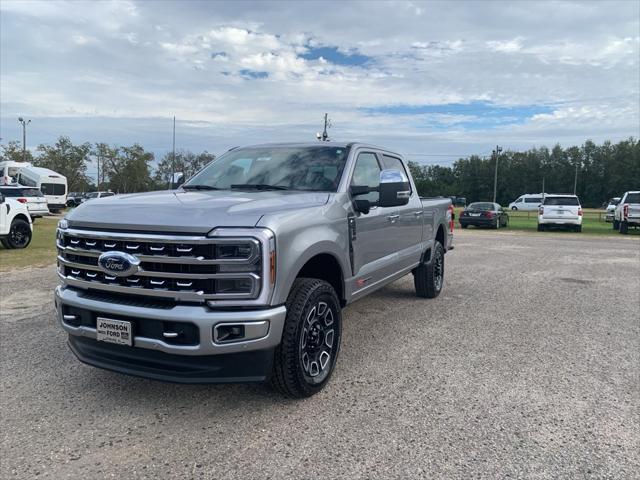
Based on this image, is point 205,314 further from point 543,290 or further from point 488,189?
point 488,189

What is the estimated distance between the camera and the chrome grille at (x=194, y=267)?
10.1ft

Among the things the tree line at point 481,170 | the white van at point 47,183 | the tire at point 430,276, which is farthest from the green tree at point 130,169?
the tire at point 430,276

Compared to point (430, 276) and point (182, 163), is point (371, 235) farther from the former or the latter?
point (182, 163)

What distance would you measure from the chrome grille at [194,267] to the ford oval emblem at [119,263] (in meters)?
0.03

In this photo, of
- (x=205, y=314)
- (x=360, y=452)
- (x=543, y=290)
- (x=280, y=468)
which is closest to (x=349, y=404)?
(x=360, y=452)

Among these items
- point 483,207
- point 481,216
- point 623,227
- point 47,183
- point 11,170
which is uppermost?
point 11,170

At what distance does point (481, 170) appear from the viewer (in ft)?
366

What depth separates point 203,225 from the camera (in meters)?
3.08

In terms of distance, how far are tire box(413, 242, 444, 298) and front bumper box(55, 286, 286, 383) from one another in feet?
13.1

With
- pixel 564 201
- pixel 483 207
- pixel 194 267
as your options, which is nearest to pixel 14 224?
pixel 194 267

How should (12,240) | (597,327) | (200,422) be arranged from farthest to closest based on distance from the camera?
(12,240), (597,327), (200,422)

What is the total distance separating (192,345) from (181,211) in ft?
2.79

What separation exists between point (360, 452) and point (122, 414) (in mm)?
1638

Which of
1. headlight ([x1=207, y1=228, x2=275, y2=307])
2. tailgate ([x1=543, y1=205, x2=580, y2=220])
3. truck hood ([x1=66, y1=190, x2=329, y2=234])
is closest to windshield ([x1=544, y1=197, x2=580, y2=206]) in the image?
tailgate ([x1=543, y1=205, x2=580, y2=220])
